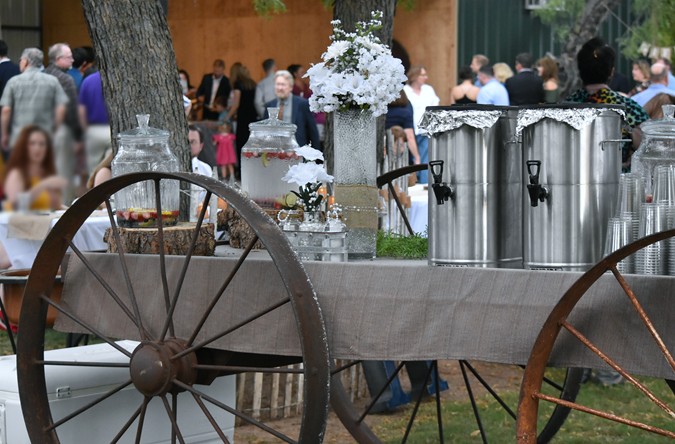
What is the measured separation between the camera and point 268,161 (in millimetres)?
3854

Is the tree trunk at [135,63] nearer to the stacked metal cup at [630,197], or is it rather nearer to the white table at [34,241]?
the white table at [34,241]

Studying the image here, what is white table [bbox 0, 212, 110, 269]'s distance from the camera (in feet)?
21.1

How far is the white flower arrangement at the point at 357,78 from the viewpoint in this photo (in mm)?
3494

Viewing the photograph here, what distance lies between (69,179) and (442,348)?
111cm

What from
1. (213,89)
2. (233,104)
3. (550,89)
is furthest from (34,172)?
(213,89)

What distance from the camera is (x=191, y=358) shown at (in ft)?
11.1

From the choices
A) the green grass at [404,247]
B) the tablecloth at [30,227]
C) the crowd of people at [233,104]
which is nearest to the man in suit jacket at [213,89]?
the crowd of people at [233,104]

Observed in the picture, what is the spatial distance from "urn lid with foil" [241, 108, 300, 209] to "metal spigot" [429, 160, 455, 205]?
691 millimetres

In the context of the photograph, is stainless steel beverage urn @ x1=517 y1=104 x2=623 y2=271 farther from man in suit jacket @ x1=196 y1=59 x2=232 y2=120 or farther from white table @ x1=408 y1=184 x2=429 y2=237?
man in suit jacket @ x1=196 y1=59 x2=232 y2=120

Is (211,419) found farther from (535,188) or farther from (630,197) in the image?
(630,197)

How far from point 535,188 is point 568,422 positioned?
340 centimetres

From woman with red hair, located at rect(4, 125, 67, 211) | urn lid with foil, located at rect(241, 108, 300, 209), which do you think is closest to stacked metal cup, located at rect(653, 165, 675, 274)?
urn lid with foil, located at rect(241, 108, 300, 209)

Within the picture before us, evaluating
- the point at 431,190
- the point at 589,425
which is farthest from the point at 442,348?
the point at 589,425

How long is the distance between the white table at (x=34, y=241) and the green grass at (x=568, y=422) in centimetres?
175
